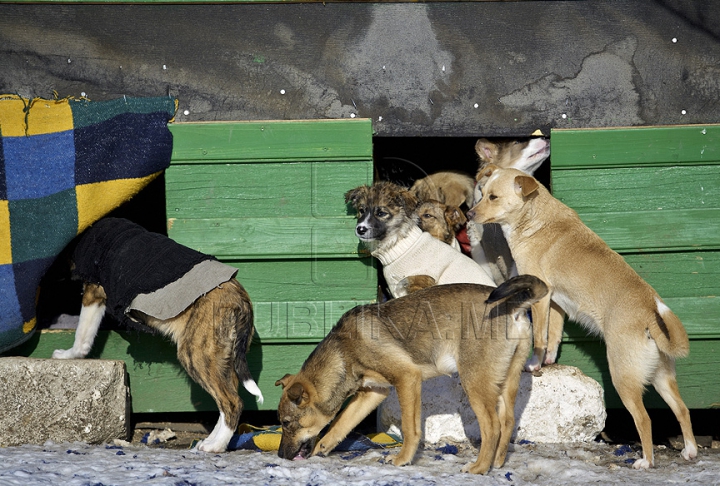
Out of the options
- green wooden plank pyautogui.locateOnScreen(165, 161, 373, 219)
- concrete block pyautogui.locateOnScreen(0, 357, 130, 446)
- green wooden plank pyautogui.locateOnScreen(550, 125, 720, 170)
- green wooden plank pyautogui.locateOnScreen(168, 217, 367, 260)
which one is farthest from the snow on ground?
green wooden plank pyautogui.locateOnScreen(550, 125, 720, 170)

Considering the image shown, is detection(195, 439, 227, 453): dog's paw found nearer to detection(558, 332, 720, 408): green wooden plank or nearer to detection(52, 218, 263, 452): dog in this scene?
detection(52, 218, 263, 452): dog

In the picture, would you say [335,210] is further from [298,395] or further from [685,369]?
[685,369]

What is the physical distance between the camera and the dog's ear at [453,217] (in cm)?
602

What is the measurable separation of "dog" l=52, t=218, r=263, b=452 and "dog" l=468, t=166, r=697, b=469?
1.83 m

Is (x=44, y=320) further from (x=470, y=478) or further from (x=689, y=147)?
(x=689, y=147)

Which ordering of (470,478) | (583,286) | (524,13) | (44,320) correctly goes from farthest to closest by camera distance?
(44,320), (524,13), (583,286), (470,478)

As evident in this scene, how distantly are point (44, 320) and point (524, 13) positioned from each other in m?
4.23

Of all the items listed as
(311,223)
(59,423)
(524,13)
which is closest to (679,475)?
(311,223)

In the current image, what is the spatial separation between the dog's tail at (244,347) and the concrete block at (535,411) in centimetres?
121

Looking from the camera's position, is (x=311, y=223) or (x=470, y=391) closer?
(x=470, y=391)

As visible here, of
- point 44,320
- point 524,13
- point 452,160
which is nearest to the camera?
point 524,13

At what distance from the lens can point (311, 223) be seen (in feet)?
17.7

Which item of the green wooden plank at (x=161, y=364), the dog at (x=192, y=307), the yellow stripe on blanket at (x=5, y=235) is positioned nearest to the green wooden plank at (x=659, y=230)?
the green wooden plank at (x=161, y=364)

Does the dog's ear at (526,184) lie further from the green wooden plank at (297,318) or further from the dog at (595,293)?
the green wooden plank at (297,318)
